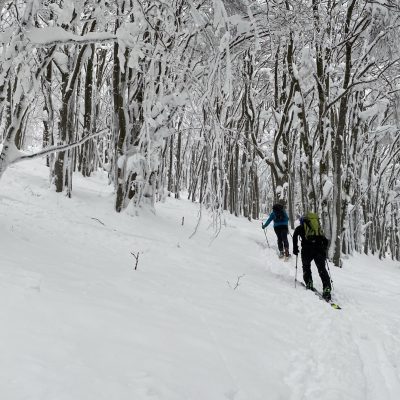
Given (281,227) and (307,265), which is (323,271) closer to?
(307,265)

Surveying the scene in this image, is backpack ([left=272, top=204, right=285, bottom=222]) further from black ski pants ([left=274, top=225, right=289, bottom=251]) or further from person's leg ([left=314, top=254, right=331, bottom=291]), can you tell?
person's leg ([left=314, top=254, right=331, bottom=291])

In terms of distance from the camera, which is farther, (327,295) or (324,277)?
(324,277)

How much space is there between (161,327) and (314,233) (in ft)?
15.8

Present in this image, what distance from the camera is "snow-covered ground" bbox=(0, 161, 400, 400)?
2.41 metres

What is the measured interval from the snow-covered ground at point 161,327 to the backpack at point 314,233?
0.94 m

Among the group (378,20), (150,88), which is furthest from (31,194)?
(378,20)

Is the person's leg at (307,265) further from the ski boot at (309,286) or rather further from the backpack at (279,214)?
the backpack at (279,214)

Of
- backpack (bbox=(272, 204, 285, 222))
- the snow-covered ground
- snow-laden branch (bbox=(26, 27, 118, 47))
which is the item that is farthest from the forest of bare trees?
backpack (bbox=(272, 204, 285, 222))

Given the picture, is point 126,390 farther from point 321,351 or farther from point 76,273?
point 321,351

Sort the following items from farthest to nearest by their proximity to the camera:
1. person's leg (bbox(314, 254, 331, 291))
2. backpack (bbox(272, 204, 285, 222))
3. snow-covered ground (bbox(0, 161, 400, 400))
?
backpack (bbox(272, 204, 285, 222)) < person's leg (bbox(314, 254, 331, 291)) < snow-covered ground (bbox(0, 161, 400, 400))

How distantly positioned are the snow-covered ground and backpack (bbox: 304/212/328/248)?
935 mm

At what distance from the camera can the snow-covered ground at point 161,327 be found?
94.8 inches

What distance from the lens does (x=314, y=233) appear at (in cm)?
759

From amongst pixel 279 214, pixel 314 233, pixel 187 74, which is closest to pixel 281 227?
pixel 279 214
